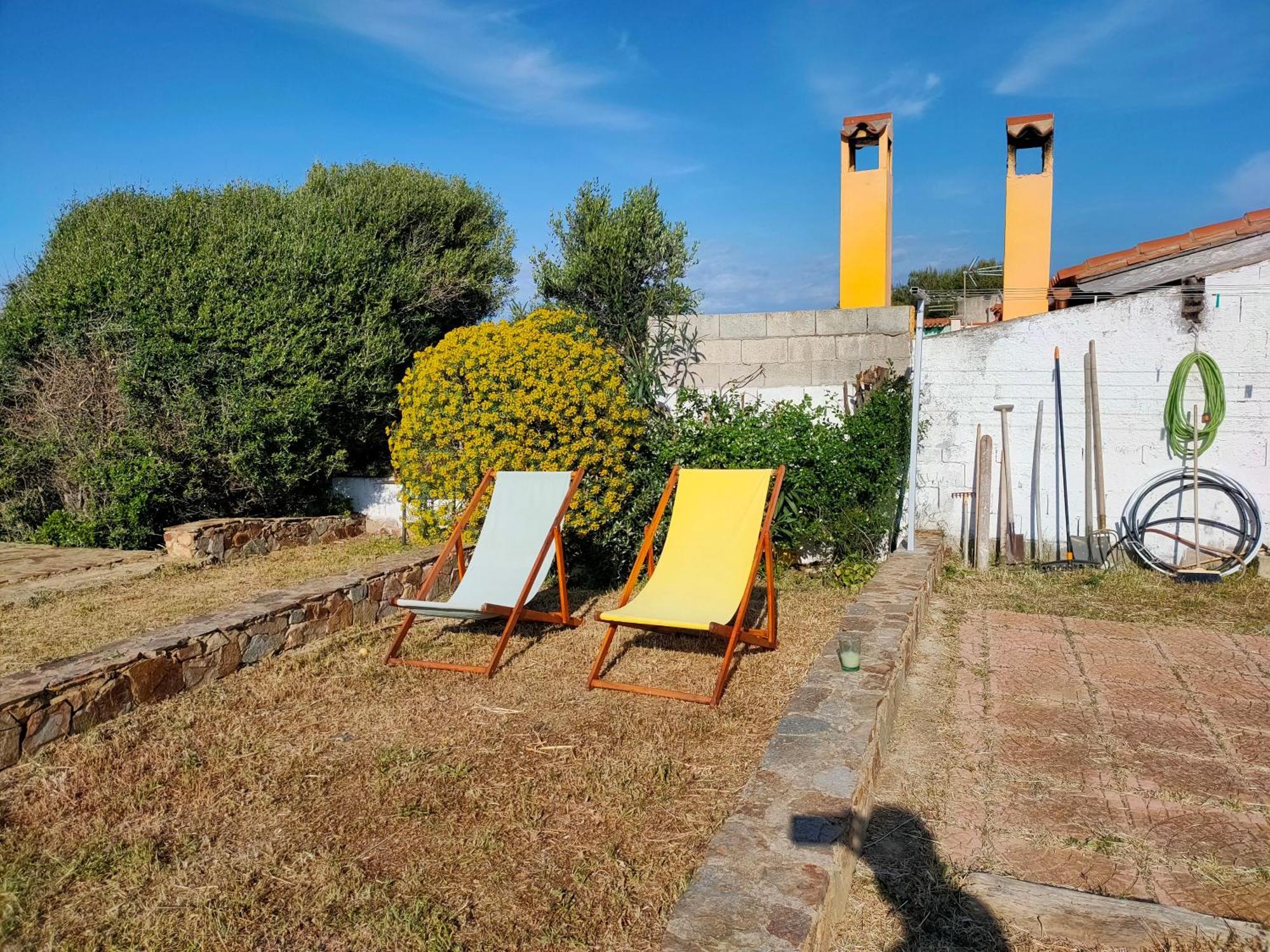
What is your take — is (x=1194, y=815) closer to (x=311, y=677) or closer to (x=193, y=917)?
(x=193, y=917)

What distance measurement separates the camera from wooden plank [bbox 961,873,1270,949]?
6.96 feet

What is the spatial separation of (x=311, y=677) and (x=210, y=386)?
5.15m

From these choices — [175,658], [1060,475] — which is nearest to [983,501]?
[1060,475]

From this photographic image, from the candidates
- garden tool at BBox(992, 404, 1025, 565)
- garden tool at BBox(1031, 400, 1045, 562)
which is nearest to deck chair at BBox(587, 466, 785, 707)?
garden tool at BBox(992, 404, 1025, 565)

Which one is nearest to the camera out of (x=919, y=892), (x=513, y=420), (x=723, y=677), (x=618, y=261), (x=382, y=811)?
(x=919, y=892)

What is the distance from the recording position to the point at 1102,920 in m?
2.20

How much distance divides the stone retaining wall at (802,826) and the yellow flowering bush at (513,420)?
9.35 feet

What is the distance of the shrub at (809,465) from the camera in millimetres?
6207

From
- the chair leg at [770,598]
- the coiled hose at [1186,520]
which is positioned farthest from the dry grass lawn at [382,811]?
the coiled hose at [1186,520]

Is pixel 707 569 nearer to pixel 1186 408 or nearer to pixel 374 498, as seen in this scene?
pixel 1186 408

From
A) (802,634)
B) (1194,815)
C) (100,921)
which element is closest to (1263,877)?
(1194,815)

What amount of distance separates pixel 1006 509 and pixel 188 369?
7506 mm

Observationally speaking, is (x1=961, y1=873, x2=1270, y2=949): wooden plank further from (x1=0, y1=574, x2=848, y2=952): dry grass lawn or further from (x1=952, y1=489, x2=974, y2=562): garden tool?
(x1=952, y1=489, x2=974, y2=562): garden tool

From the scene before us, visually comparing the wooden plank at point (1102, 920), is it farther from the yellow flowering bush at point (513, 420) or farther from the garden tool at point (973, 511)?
the garden tool at point (973, 511)
